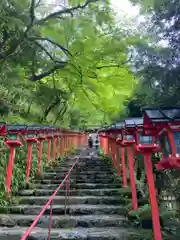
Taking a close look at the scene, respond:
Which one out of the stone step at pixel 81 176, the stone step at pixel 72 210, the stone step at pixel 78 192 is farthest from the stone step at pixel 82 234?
the stone step at pixel 81 176

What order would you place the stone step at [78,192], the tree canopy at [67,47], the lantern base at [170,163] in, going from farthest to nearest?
the stone step at [78,192], the tree canopy at [67,47], the lantern base at [170,163]

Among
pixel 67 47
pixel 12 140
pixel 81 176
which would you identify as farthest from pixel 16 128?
pixel 81 176

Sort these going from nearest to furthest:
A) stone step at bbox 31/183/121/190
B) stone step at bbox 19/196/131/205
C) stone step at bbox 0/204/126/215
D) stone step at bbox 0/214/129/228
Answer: stone step at bbox 0/214/129/228 < stone step at bbox 0/204/126/215 < stone step at bbox 19/196/131/205 < stone step at bbox 31/183/121/190

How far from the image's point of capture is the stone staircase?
171 inches

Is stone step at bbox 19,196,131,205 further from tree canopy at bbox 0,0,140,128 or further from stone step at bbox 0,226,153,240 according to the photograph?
tree canopy at bbox 0,0,140,128

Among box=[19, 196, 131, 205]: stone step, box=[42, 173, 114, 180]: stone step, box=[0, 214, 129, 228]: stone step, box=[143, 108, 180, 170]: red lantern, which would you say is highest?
box=[143, 108, 180, 170]: red lantern

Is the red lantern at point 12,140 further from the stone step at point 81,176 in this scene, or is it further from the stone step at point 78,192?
the stone step at point 81,176

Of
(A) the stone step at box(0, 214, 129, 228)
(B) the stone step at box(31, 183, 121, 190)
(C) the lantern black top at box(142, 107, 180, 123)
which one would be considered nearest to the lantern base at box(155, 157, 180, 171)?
(C) the lantern black top at box(142, 107, 180, 123)

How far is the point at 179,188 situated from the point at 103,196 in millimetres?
2334

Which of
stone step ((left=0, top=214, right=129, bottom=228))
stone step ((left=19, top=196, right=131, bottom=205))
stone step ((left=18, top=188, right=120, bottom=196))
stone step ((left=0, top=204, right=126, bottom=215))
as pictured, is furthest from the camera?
stone step ((left=18, top=188, right=120, bottom=196))

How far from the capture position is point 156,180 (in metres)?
5.77

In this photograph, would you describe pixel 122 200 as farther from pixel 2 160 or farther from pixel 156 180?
pixel 2 160

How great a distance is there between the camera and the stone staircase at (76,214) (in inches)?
171

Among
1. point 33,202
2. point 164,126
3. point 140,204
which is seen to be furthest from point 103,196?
point 164,126
